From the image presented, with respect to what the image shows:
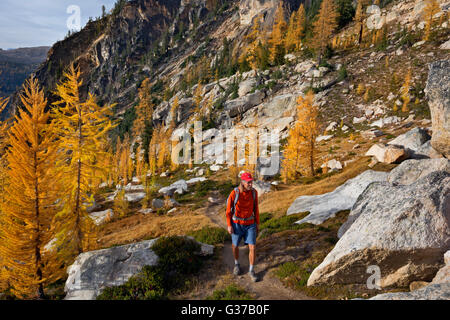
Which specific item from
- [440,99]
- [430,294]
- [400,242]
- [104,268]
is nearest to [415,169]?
[440,99]

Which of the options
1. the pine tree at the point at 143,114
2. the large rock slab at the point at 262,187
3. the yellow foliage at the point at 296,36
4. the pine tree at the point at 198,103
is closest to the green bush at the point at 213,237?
the large rock slab at the point at 262,187

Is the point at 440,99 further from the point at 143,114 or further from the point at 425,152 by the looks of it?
the point at 143,114

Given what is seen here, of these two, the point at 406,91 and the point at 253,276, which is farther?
the point at 406,91

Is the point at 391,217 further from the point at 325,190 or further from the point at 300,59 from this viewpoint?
the point at 300,59

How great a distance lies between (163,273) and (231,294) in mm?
2472

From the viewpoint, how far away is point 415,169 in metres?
9.80

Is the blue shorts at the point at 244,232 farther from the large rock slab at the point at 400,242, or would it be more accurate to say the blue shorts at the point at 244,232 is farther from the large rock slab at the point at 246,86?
the large rock slab at the point at 246,86

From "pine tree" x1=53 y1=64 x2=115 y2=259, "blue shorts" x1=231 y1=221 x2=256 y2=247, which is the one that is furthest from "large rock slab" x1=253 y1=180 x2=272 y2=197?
"pine tree" x1=53 y1=64 x2=115 y2=259

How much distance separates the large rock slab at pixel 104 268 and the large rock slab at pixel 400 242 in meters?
5.52

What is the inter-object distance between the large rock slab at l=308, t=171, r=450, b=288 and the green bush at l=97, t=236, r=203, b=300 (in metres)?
4.06

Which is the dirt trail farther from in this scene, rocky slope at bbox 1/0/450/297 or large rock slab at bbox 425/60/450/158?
large rock slab at bbox 425/60/450/158

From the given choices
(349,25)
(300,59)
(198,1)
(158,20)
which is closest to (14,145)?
(300,59)

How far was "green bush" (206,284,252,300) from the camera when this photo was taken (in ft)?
18.8

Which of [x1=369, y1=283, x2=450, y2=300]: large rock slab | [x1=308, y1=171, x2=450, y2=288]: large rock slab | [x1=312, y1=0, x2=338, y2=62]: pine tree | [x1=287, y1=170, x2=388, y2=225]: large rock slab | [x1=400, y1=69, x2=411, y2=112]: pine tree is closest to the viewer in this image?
[x1=369, y1=283, x2=450, y2=300]: large rock slab
